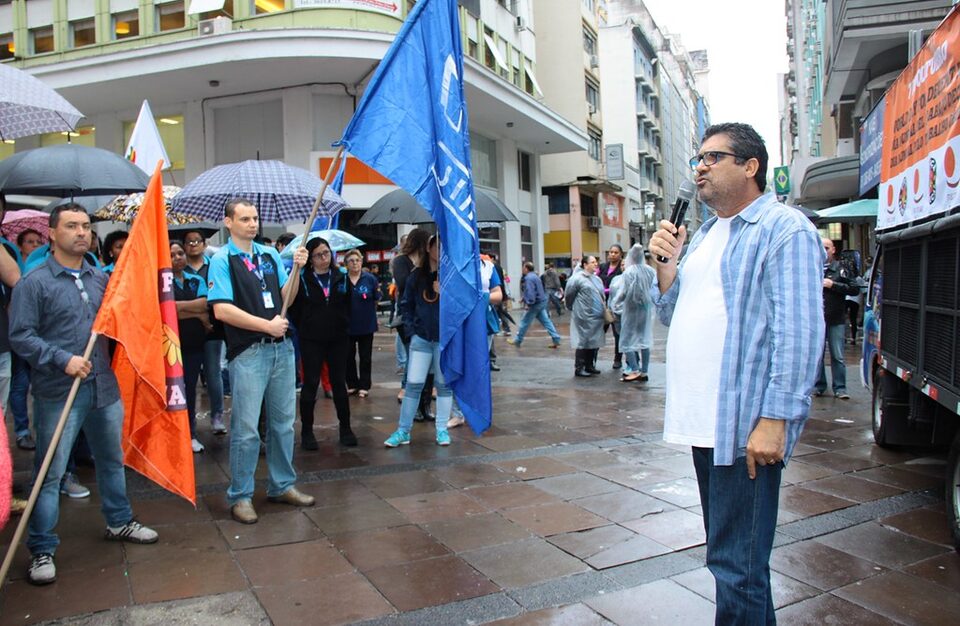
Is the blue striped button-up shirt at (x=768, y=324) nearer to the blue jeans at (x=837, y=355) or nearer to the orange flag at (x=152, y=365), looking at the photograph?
the orange flag at (x=152, y=365)

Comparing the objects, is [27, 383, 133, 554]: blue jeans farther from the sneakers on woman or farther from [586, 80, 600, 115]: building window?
[586, 80, 600, 115]: building window

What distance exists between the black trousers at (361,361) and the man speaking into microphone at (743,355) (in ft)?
22.3

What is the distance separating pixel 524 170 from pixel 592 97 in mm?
10455

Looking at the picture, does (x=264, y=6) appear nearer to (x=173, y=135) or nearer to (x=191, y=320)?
(x=173, y=135)

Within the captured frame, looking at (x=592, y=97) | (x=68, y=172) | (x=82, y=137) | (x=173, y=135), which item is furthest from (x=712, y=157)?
(x=592, y=97)

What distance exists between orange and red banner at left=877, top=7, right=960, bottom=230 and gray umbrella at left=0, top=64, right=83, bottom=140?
534 cm

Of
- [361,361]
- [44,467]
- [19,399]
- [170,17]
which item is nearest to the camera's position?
[44,467]

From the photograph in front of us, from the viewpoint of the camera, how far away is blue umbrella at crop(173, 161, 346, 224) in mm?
5996

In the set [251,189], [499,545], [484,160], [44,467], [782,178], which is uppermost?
[484,160]

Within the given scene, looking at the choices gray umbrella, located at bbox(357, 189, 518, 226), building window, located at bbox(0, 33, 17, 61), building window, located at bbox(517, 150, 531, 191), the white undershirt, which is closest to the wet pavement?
the white undershirt

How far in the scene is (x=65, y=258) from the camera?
4.00 metres

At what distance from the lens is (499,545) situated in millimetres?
4219

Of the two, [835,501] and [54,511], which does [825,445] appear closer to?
[835,501]

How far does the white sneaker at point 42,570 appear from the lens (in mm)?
3662
